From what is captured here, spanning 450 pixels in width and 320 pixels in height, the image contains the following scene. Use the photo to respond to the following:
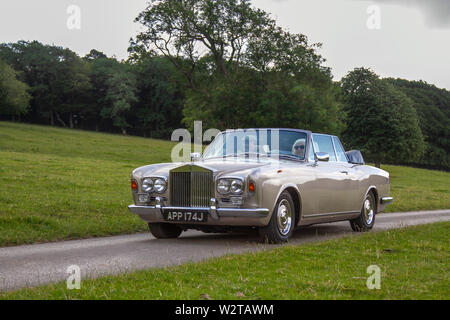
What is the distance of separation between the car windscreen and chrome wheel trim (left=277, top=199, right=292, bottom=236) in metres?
1.12

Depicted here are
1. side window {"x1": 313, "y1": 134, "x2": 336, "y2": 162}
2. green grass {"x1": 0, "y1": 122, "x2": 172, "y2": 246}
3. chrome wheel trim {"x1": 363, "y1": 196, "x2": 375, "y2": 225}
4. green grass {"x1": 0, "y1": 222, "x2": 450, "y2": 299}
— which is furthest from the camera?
chrome wheel trim {"x1": 363, "y1": 196, "x2": 375, "y2": 225}

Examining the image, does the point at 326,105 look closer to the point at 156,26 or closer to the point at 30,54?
the point at 156,26

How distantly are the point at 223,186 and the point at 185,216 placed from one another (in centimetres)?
75

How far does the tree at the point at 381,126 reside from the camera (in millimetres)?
52688

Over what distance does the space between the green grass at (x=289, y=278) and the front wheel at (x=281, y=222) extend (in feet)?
3.13

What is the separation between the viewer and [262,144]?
984cm

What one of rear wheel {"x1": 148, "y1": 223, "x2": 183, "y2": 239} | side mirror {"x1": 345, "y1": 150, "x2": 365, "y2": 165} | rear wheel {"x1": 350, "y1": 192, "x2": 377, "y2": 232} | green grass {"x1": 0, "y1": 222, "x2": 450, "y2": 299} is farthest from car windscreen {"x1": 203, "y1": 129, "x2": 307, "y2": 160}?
green grass {"x1": 0, "y1": 222, "x2": 450, "y2": 299}

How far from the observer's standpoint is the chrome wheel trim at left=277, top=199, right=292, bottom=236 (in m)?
8.66

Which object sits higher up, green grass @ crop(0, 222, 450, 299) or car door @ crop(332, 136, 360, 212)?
car door @ crop(332, 136, 360, 212)

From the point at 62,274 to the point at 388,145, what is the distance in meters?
49.6

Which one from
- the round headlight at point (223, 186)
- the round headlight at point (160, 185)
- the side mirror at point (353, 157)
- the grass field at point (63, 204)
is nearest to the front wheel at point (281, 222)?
the round headlight at point (223, 186)

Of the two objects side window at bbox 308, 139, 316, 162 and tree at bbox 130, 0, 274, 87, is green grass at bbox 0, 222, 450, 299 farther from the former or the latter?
tree at bbox 130, 0, 274, 87
